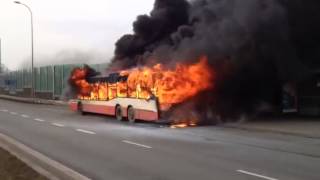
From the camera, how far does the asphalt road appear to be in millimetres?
11531

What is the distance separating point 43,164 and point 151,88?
13.4 metres

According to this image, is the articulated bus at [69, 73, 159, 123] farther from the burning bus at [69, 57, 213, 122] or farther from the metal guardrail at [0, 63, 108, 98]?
the metal guardrail at [0, 63, 108, 98]

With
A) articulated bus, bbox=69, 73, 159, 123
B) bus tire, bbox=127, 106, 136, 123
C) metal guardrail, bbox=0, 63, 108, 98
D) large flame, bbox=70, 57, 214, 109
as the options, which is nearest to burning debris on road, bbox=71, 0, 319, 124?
large flame, bbox=70, 57, 214, 109

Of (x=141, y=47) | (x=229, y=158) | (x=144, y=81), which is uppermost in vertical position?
(x=141, y=47)

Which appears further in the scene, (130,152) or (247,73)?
(247,73)

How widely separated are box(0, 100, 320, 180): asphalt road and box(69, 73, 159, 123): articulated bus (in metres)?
1.85

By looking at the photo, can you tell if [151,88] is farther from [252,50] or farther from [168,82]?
[252,50]

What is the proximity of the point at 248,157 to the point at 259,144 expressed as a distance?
10.2ft

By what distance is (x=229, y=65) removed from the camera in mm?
26938

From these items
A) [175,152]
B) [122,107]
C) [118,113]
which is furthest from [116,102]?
[175,152]

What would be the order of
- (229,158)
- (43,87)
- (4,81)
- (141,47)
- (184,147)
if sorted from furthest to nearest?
(4,81) → (43,87) → (141,47) → (184,147) → (229,158)

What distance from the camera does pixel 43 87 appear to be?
63688 millimetres

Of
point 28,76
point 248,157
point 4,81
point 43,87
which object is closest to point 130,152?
point 248,157

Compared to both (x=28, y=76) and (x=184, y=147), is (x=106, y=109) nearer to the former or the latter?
(x=184, y=147)
